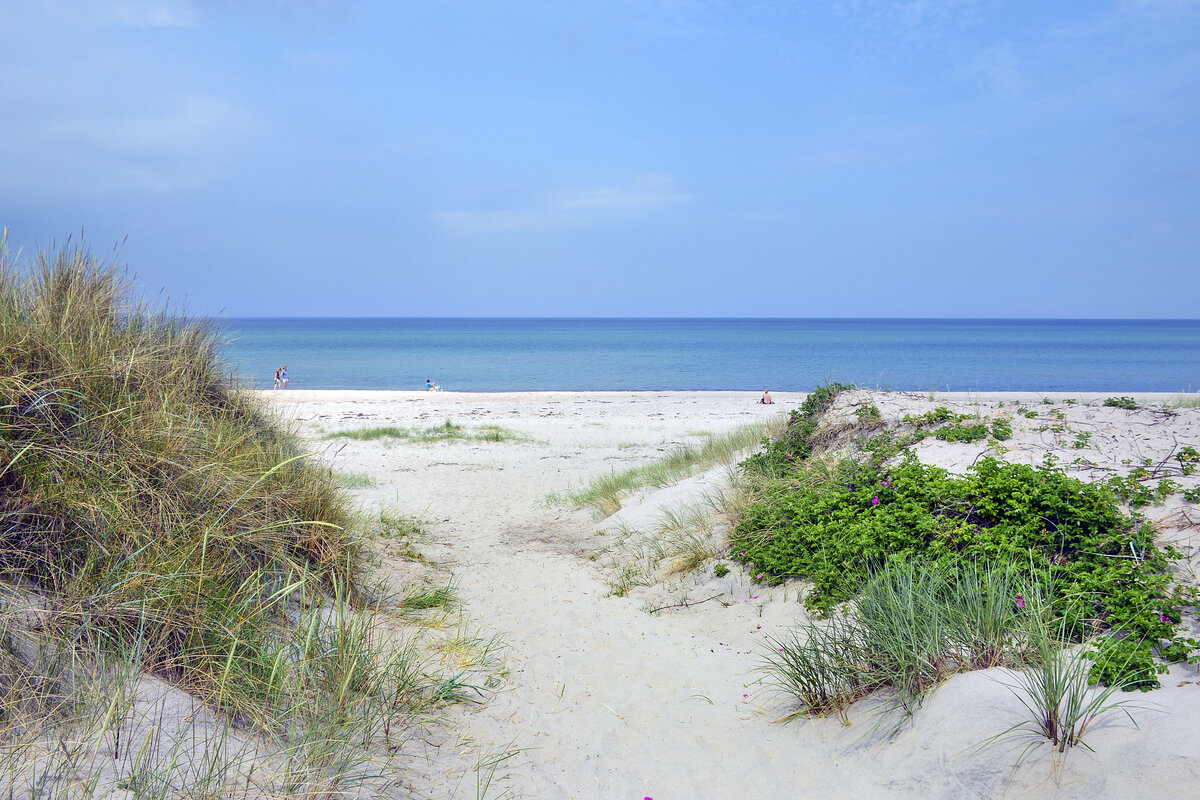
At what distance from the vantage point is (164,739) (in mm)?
2895

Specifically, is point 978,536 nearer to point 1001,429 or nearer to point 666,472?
point 1001,429

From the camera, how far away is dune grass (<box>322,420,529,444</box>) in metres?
16.5

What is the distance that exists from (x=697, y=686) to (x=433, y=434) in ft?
45.2

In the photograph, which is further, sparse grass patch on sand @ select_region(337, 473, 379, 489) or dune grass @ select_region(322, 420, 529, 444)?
dune grass @ select_region(322, 420, 529, 444)

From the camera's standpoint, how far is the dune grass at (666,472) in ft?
32.5

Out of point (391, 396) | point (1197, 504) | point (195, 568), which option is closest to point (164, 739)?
point (195, 568)

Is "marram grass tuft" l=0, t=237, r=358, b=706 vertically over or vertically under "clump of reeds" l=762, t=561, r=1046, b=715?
over

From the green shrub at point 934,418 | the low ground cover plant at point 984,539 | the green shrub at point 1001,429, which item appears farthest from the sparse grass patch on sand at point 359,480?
the green shrub at point 1001,429

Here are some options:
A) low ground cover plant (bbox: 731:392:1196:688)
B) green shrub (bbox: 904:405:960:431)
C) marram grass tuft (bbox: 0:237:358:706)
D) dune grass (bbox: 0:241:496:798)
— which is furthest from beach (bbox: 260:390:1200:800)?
marram grass tuft (bbox: 0:237:358:706)

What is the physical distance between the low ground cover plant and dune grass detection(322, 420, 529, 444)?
10.8 m

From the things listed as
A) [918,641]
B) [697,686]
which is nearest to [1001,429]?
[918,641]

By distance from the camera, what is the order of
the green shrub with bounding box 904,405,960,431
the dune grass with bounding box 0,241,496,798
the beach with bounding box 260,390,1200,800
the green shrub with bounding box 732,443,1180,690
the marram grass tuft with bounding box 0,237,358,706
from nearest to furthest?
the dune grass with bounding box 0,241,496,798 < the beach with bounding box 260,390,1200,800 < the marram grass tuft with bounding box 0,237,358,706 < the green shrub with bounding box 732,443,1180,690 < the green shrub with bounding box 904,405,960,431

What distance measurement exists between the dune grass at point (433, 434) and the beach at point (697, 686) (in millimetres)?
5802

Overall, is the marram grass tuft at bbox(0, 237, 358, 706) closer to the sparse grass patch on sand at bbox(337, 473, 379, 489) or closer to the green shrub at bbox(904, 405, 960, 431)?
the sparse grass patch on sand at bbox(337, 473, 379, 489)
